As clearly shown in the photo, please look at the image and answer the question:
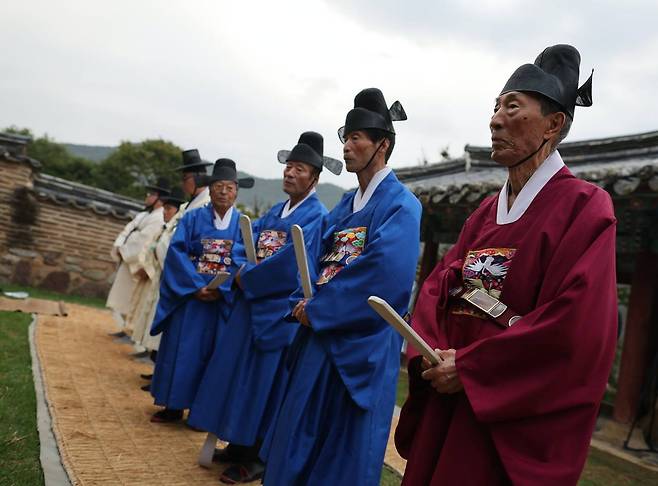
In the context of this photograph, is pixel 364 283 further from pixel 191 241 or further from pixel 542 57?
pixel 191 241

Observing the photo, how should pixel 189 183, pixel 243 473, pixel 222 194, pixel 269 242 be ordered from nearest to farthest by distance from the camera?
pixel 243 473
pixel 269 242
pixel 222 194
pixel 189 183

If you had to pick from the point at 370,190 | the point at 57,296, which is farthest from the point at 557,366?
the point at 57,296

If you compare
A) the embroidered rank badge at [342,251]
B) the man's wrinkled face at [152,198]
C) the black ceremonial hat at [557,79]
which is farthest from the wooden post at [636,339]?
the man's wrinkled face at [152,198]

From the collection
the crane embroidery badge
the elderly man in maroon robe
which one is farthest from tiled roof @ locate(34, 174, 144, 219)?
the crane embroidery badge

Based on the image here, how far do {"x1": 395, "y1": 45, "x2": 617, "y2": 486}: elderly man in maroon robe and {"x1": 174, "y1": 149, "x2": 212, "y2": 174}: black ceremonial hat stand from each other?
15.6 feet

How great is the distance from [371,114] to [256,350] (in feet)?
5.89

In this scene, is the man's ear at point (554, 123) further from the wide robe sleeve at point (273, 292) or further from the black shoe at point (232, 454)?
the black shoe at point (232, 454)

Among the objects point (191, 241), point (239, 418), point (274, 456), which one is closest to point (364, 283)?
point (274, 456)

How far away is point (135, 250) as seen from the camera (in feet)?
26.2

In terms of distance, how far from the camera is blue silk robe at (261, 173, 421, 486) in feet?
8.83

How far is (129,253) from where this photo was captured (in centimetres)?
805

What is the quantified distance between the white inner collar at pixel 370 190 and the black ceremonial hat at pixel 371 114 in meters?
0.23

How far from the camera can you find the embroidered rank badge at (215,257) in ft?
16.4

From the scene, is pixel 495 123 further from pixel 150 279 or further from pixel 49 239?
pixel 49 239
